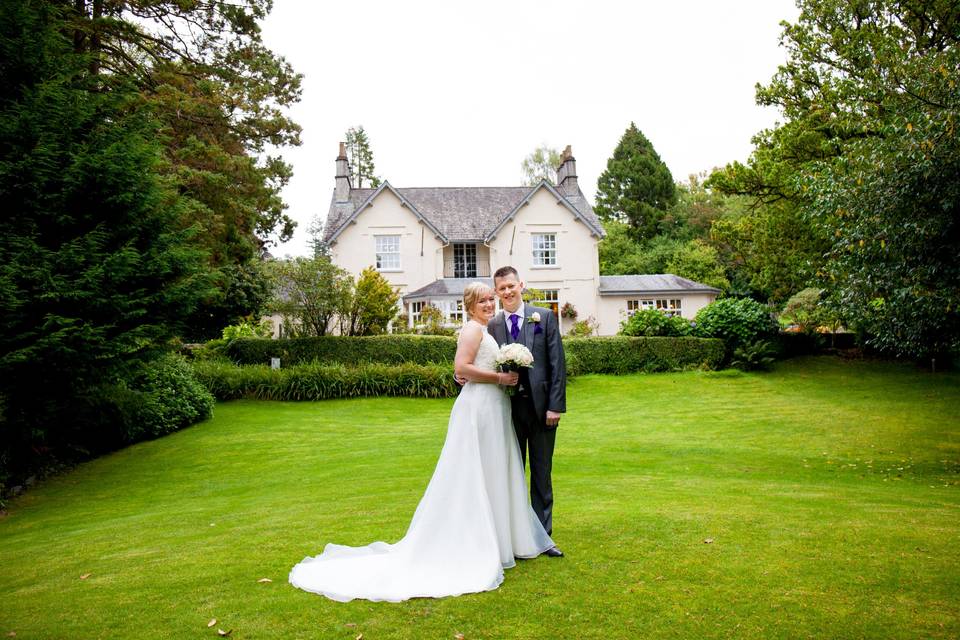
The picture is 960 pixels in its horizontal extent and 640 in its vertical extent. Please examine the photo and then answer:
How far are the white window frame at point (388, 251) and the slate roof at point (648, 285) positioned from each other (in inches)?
431

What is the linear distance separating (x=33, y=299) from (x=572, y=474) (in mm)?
8755

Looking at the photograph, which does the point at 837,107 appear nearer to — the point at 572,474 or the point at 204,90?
the point at 572,474

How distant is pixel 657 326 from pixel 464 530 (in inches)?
838

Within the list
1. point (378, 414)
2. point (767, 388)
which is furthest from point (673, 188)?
point (378, 414)

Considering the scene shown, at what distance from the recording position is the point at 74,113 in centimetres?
1091

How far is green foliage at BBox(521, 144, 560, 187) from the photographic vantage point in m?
55.8

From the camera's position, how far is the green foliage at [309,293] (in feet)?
73.2

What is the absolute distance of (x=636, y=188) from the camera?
5894 centimetres

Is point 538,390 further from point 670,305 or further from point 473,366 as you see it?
point 670,305

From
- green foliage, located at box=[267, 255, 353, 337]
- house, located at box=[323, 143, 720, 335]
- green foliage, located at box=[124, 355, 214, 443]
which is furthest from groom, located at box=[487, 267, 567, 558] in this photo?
house, located at box=[323, 143, 720, 335]

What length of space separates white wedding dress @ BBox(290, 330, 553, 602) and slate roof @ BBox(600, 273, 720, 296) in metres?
29.4

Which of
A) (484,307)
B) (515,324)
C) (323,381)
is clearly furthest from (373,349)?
(484,307)

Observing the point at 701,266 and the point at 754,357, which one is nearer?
the point at 754,357

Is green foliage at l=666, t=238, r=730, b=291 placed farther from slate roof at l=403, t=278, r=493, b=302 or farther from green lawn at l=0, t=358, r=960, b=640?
green lawn at l=0, t=358, r=960, b=640
